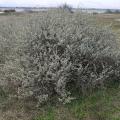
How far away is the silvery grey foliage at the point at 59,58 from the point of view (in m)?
5.64

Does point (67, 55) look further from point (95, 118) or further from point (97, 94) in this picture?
point (95, 118)

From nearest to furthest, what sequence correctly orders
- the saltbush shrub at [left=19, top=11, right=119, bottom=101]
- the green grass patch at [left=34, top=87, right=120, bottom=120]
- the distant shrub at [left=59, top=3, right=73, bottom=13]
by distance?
the green grass patch at [left=34, top=87, right=120, bottom=120] → the saltbush shrub at [left=19, top=11, right=119, bottom=101] → the distant shrub at [left=59, top=3, right=73, bottom=13]

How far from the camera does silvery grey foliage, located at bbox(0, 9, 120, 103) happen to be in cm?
564

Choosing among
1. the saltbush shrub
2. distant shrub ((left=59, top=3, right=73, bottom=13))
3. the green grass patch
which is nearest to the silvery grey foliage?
the saltbush shrub

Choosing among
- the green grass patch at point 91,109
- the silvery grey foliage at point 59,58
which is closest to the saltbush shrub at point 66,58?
the silvery grey foliage at point 59,58

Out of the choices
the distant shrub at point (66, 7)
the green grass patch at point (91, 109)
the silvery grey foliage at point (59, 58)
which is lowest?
the green grass patch at point (91, 109)

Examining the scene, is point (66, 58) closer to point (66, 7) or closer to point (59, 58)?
point (59, 58)

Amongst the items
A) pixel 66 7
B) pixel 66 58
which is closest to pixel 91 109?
pixel 66 58

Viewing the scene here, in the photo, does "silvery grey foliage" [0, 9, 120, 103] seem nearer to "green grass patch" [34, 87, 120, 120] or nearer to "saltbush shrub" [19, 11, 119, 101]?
"saltbush shrub" [19, 11, 119, 101]

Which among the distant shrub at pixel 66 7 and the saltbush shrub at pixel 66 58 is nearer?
the saltbush shrub at pixel 66 58

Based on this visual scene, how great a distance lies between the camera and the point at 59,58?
5.75m

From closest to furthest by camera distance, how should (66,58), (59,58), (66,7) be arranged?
1. (59,58)
2. (66,58)
3. (66,7)

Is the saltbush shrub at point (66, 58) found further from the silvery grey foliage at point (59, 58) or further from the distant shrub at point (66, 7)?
the distant shrub at point (66, 7)

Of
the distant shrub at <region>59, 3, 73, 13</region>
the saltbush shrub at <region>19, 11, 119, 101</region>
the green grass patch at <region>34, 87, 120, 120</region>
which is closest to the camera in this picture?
the green grass patch at <region>34, 87, 120, 120</region>
